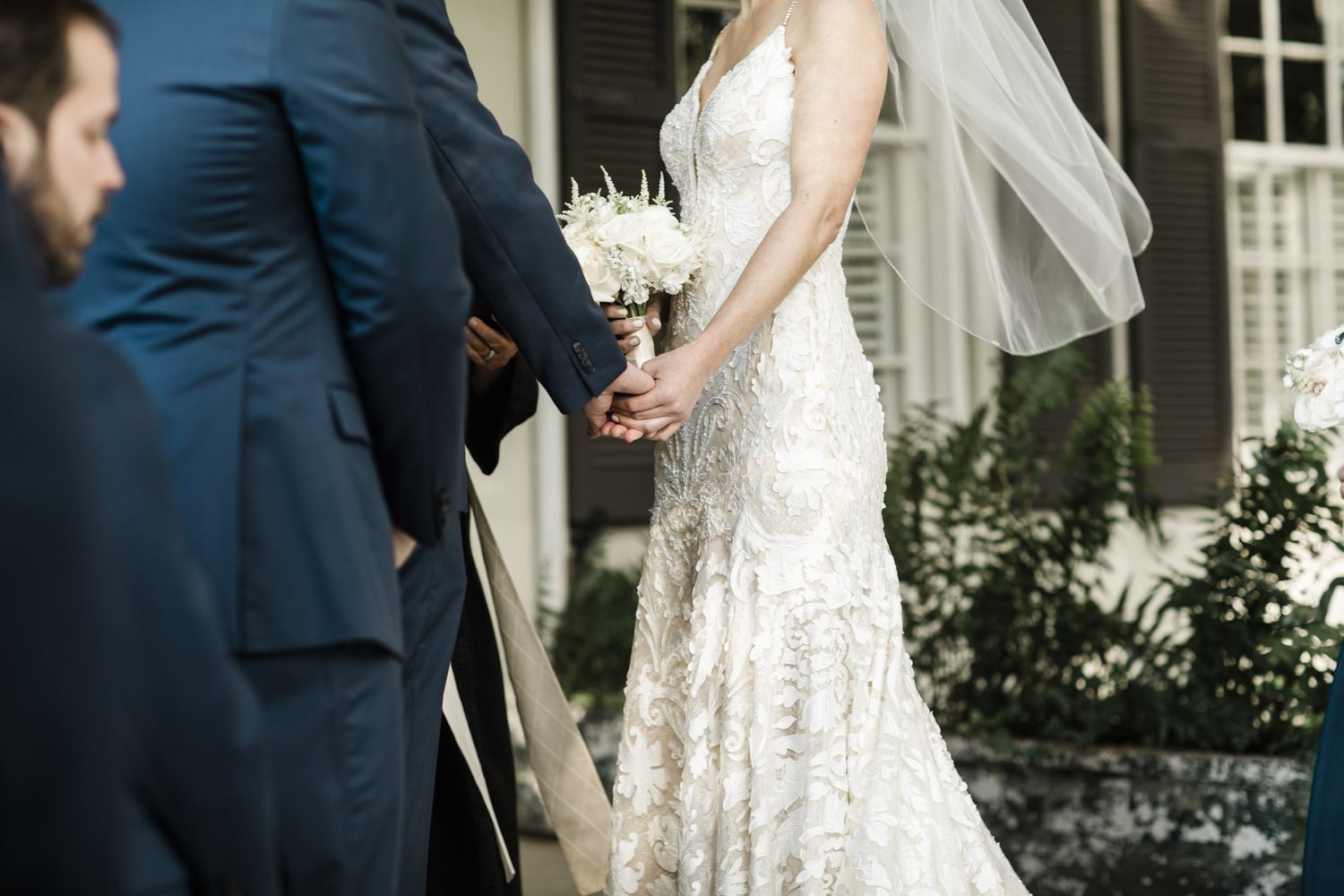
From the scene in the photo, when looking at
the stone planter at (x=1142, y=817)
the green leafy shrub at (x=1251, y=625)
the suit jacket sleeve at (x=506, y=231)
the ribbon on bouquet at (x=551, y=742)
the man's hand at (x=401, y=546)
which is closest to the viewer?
the man's hand at (x=401, y=546)

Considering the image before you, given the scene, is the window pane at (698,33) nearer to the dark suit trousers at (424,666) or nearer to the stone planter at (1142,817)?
the stone planter at (1142,817)

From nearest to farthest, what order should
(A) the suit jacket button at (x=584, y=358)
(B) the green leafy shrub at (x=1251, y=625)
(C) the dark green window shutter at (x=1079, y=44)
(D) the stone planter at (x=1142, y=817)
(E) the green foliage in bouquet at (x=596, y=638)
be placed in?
(A) the suit jacket button at (x=584, y=358) → (D) the stone planter at (x=1142, y=817) → (B) the green leafy shrub at (x=1251, y=625) → (E) the green foliage in bouquet at (x=596, y=638) → (C) the dark green window shutter at (x=1079, y=44)

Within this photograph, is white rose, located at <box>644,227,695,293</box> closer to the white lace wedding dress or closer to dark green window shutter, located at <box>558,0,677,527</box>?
the white lace wedding dress

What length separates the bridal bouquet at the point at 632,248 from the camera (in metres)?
2.29

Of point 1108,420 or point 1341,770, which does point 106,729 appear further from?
point 1108,420

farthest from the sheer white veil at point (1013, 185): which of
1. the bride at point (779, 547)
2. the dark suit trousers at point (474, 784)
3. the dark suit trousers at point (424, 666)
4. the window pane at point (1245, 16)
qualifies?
the window pane at point (1245, 16)

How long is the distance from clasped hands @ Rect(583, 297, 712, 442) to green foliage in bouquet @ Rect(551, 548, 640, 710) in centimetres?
244

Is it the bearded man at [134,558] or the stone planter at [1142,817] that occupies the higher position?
the bearded man at [134,558]

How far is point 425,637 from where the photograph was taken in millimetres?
1848

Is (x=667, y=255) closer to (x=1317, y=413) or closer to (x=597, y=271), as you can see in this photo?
(x=597, y=271)

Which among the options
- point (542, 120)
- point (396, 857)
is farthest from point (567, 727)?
point (542, 120)

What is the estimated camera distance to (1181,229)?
611 centimetres

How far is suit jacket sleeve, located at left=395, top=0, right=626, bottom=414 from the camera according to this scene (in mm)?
1752

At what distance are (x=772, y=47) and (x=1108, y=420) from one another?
225 centimetres
